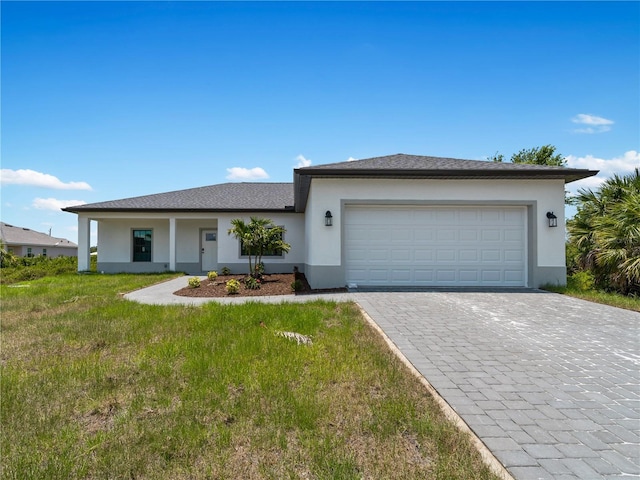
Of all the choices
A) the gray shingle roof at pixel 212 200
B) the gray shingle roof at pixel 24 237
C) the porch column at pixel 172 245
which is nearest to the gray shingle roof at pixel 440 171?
the gray shingle roof at pixel 212 200

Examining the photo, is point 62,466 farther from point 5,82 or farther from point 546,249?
point 546,249

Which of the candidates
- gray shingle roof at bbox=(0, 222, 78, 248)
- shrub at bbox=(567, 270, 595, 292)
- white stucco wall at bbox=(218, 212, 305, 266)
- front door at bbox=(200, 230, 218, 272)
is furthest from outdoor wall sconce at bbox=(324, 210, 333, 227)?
gray shingle roof at bbox=(0, 222, 78, 248)

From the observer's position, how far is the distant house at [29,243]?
99.1 ft

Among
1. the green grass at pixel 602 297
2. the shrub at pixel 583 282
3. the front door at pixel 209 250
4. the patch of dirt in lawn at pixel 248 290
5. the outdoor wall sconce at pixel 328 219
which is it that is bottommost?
the patch of dirt in lawn at pixel 248 290

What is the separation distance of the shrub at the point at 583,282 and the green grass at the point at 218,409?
8535mm

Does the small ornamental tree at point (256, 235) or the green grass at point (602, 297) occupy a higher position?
the small ornamental tree at point (256, 235)

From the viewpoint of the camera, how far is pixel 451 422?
259 cm

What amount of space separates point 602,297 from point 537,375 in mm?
6764

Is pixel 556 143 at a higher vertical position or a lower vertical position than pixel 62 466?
higher

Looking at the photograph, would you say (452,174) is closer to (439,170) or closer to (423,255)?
(439,170)

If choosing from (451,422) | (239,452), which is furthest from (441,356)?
(239,452)

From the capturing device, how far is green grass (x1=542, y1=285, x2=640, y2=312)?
7.31 m

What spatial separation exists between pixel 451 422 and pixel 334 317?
12.0 feet

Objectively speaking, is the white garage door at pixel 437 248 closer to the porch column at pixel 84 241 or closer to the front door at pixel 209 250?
the front door at pixel 209 250
